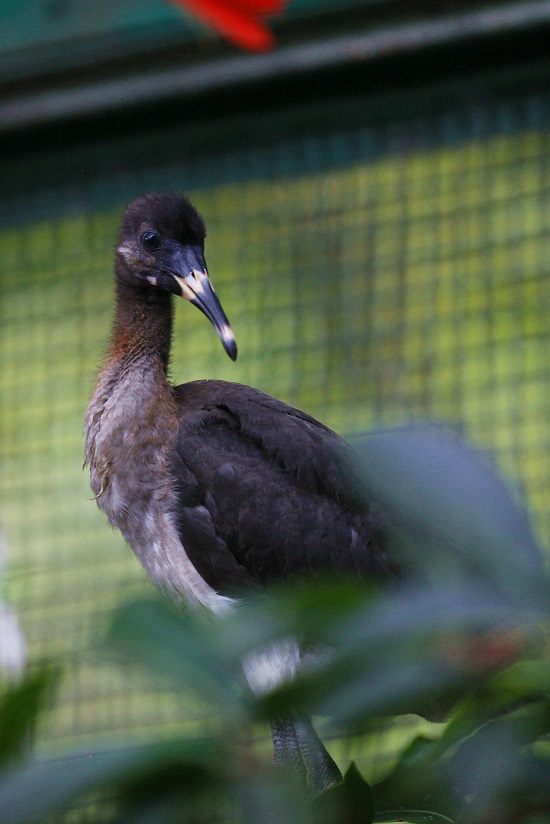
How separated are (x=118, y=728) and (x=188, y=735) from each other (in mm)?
2869

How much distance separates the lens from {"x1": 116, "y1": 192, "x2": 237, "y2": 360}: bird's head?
92.5 inches

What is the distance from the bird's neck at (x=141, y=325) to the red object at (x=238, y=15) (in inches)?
78.2

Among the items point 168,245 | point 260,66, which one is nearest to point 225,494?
point 168,245

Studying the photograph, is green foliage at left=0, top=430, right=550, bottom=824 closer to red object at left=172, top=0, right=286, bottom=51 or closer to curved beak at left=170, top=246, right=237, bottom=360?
red object at left=172, top=0, right=286, bottom=51

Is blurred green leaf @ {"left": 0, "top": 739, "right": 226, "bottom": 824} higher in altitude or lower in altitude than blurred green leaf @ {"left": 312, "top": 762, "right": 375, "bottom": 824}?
higher

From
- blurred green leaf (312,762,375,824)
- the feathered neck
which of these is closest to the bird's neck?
the feathered neck

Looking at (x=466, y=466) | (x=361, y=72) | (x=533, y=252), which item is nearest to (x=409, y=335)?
(x=533, y=252)

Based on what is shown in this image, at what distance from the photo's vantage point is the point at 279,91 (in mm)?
2859

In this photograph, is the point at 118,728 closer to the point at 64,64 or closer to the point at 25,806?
the point at 64,64

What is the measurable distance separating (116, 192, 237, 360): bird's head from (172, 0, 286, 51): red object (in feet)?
6.01

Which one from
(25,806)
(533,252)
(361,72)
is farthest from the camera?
(533,252)

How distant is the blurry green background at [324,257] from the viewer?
2.96 meters

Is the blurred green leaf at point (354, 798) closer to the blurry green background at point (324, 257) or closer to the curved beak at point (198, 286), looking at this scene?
the curved beak at point (198, 286)

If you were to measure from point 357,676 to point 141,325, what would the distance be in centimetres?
210
